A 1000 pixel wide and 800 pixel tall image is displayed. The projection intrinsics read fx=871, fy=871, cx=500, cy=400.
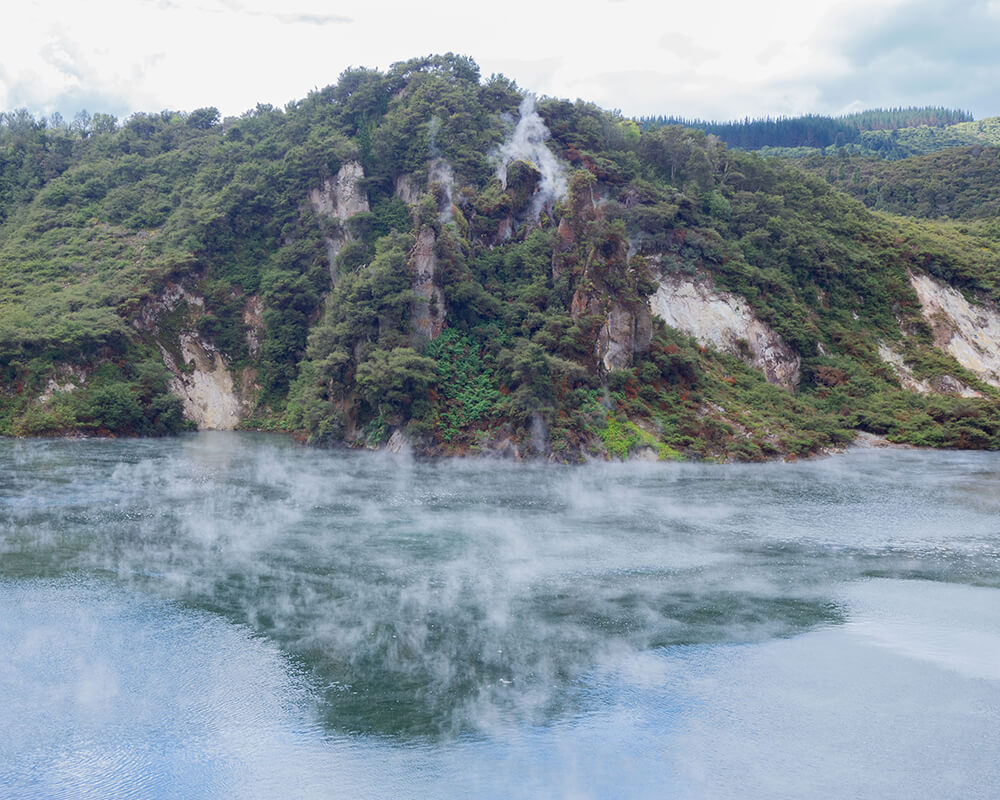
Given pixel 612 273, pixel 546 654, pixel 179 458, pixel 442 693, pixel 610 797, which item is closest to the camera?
pixel 610 797

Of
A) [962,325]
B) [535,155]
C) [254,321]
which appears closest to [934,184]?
[962,325]

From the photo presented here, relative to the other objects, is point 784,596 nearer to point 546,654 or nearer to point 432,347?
point 546,654

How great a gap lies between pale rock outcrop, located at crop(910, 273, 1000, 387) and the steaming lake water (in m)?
28.9

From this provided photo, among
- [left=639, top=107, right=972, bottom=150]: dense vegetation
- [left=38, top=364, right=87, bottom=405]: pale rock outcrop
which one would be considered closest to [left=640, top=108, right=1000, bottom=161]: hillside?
[left=639, top=107, right=972, bottom=150]: dense vegetation

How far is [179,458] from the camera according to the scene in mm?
42938

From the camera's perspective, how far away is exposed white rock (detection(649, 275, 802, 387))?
182 ft

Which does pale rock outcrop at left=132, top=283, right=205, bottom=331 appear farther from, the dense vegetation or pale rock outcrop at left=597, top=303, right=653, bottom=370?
A: the dense vegetation

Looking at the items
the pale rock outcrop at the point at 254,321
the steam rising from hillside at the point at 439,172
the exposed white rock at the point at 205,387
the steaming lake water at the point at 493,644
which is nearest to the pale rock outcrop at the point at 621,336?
the steam rising from hillside at the point at 439,172

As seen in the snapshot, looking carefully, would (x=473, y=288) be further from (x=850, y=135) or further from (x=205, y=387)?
(x=850, y=135)

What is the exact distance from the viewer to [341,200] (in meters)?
61.5

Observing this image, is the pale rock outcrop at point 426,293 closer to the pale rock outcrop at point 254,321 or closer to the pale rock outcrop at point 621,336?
the pale rock outcrop at point 621,336

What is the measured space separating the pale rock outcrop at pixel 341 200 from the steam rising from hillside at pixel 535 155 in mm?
10039

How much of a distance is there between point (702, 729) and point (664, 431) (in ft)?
99.6

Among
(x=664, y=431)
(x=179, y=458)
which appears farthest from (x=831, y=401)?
(x=179, y=458)
